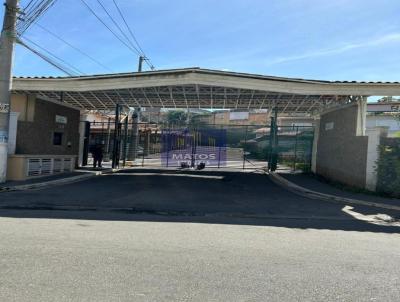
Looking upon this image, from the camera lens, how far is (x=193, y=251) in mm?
6195

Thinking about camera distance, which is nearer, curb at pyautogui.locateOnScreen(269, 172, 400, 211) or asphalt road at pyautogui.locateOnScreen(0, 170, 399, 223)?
asphalt road at pyautogui.locateOnScreen(0, 170, 399, 223)

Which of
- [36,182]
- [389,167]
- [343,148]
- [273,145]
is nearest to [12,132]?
[36,182]

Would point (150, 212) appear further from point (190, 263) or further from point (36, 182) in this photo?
point (36, 182)

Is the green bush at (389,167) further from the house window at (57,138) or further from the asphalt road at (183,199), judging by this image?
the house window at (57,138)

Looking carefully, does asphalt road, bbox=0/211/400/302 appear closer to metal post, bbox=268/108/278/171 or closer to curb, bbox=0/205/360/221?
curb, bbox=0/205/360/221

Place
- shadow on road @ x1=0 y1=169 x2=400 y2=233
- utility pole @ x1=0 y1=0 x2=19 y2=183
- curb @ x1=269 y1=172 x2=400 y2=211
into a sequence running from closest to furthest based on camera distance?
shadow on road @ x1=0 y1=169 x2=400 y2=233 → curb @ x1=269 y1=172 x2=400 y2=211 → utility pole @ x1=0 y1=0 x2=19 y2=183

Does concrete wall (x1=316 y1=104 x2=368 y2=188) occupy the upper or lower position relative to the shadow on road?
upper

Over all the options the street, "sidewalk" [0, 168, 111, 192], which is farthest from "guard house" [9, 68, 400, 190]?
the street

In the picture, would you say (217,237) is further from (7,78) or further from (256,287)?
(7,78)

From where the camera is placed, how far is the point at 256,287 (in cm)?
462

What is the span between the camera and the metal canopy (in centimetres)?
1691

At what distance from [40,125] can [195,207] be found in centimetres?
1054

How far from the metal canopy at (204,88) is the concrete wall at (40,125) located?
0.59 metres

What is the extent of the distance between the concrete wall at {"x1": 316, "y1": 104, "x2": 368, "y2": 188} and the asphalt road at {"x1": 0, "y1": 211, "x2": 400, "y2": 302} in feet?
24.8
